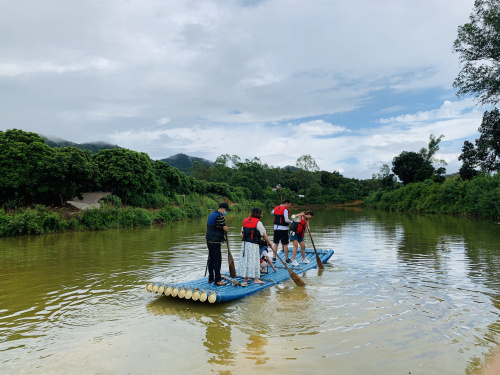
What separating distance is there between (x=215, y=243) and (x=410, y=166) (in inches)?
2132

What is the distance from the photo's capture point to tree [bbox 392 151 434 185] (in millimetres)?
53750

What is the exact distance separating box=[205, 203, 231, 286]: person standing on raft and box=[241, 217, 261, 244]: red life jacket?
515 millimetres

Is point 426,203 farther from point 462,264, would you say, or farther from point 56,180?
point 56,180

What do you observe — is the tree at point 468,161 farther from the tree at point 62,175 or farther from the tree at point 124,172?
the tree at point 62,175

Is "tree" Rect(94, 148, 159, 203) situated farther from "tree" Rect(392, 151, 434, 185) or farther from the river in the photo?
"tree" Rect(392, 151, 434, 185)

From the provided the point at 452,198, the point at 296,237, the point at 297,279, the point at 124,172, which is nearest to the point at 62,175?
the point at 124,172

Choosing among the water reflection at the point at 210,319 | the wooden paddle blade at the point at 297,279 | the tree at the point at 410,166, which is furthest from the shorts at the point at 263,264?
the tree at the point at 410,166

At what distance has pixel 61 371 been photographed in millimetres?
4418

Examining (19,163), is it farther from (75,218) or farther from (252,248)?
(252,248)

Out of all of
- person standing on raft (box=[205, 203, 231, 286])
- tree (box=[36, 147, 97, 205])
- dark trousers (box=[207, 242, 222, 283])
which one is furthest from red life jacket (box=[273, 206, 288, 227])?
tree (box=[36, 147, 97, 205])

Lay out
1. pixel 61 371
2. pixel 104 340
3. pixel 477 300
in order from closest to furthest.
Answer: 1. pixel 61 371
2. pixel 104 340
3. pixel 477 300

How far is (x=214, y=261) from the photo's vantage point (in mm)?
7773

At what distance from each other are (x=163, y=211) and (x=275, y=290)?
25.6 m

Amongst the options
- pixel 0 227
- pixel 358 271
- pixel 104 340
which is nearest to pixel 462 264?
pixel 358 271
